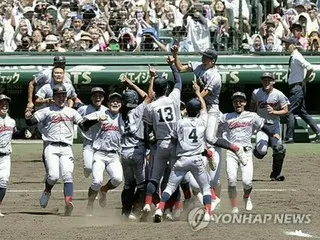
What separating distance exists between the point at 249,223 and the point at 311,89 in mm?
10116

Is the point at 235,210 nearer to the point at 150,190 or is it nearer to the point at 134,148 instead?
the point at 150,190

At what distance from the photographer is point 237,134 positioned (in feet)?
44.0

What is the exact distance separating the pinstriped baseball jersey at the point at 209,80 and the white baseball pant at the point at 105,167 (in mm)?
1503

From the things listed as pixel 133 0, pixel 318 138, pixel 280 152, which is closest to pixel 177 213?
pixel 280 152

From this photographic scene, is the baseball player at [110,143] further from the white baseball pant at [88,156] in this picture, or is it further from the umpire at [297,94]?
the umpire at [297,94]

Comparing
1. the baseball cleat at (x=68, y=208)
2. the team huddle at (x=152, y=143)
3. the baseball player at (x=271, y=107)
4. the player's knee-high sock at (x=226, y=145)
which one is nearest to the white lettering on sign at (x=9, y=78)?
the baseball player at (x=271, y=107)

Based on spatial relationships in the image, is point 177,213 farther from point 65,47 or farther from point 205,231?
point 65,47

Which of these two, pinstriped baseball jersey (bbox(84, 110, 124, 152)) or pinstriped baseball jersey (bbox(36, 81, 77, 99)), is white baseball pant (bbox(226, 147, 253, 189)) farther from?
pinstriped baseball jersey (bbox(36, 81, 77, 99))

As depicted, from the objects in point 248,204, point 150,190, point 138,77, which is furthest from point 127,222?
point 138,77

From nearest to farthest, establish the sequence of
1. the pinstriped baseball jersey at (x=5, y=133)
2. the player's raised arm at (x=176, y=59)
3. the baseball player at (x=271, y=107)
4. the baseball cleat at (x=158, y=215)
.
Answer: the baseball cleat at (x=158, y=215) < the player's raised arm at (x=176, y=59) < the pinstriped baseball jersey at (x=5, y=133) < the baseball player at (x=271, y=107)

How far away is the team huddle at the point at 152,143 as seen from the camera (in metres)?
12.1

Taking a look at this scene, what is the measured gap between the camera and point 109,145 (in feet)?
42.6

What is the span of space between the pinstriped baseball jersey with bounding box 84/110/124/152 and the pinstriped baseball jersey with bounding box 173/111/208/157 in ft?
3.80

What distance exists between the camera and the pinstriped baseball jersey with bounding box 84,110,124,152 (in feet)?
42.6
